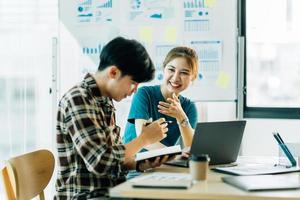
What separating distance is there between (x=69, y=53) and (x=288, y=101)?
1.72 meters

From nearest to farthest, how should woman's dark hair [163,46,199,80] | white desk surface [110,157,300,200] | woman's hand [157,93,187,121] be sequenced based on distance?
white desk surface [110,157,300,200] < woman's hand [157,93,187,121] < woman's dark hair [163,46,199,80]

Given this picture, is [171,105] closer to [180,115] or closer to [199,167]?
[180,115]

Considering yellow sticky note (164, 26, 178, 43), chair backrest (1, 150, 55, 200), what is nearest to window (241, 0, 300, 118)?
yellow sticky note (164, 26, 178, 43)

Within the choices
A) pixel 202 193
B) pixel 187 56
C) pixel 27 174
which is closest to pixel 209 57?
pixel 187 56

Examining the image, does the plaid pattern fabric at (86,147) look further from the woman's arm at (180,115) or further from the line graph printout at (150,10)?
the line graph printout at (150,10)

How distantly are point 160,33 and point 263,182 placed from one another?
202 cm

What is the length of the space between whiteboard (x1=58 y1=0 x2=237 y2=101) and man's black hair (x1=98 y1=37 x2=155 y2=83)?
61.4 inches

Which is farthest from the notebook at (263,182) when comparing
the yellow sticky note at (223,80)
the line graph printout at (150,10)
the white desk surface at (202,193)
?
the line graph printout at (150,10)

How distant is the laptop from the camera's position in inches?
80.6

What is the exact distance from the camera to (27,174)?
6.50 feet

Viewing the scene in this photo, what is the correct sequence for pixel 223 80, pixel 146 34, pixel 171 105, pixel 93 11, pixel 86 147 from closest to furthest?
pixel 86 147 < pixel 171 105 < pixel 223 80 < pixel 146 34 < pixel 93 11

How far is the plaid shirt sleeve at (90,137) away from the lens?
5.96 feet

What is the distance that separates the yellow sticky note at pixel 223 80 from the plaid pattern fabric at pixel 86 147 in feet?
5.23

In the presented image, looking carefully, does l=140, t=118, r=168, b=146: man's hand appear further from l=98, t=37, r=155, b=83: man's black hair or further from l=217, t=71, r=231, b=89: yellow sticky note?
l=217, t=71, r=231, b=89: yellow sticky note
